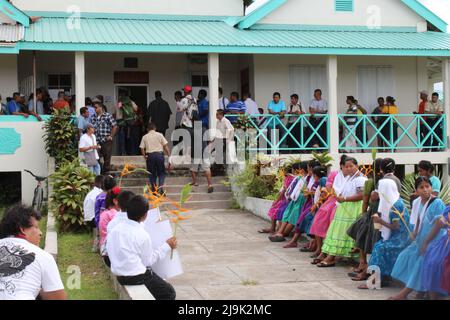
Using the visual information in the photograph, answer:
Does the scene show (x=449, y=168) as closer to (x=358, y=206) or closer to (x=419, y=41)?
(x=419, y=41)

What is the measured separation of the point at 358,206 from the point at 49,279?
4833 millimetres

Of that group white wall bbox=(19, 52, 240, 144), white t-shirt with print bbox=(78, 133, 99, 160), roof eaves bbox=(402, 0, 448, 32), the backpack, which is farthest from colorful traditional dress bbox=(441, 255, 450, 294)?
roof eaves bbox=(402, 0, 448, 32)

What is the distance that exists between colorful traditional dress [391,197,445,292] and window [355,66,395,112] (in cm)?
1157

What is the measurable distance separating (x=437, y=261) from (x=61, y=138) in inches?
358

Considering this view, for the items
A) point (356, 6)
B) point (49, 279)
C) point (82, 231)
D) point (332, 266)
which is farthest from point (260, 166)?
point (49, 279)

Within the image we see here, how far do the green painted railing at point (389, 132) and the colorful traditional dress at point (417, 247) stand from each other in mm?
8856

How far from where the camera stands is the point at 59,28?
15359 mm

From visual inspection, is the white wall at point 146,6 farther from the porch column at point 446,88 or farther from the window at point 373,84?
the porch column at point 446,88

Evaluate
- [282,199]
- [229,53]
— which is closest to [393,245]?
[282,199]

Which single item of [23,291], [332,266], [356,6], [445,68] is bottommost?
[332,266]

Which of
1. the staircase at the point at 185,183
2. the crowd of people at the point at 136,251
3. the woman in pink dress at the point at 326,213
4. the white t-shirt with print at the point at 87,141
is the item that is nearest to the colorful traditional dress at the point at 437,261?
the woman in pink dress at the point at 326,213

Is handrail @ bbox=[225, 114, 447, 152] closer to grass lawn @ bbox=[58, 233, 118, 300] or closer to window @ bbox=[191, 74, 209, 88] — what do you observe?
window @ bbox=[191, 74, 209, 88]

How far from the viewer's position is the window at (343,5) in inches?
692

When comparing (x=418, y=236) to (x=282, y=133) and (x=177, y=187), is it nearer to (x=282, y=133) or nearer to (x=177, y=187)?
(x=177, y=187)
